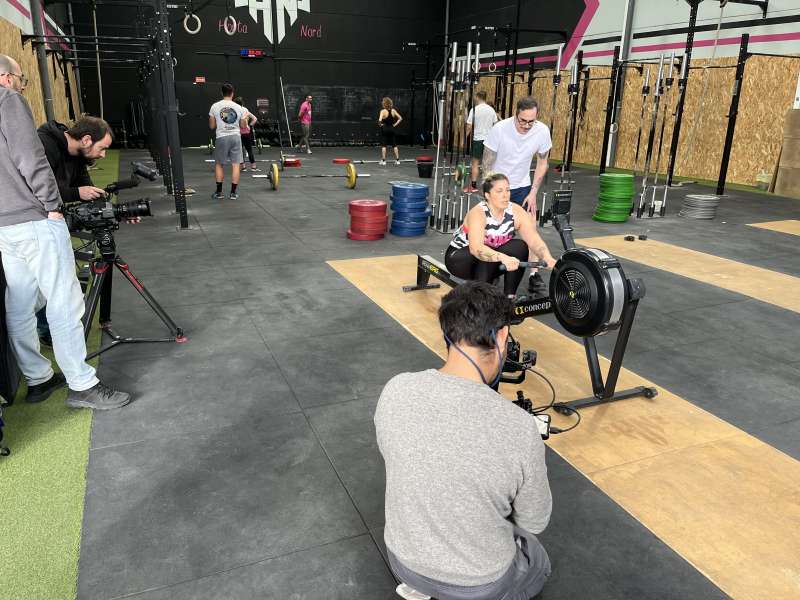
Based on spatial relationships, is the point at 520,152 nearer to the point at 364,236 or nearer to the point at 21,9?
the point at 364,236

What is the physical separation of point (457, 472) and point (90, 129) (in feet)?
9.49

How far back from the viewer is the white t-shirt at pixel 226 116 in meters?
8.67

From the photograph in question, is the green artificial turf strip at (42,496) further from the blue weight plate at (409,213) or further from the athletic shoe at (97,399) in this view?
the blue weight plate at (409,213)

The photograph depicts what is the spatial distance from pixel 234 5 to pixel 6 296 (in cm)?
1775

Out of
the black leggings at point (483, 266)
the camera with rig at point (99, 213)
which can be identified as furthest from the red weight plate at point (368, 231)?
the camera with rig at point (99, 213)

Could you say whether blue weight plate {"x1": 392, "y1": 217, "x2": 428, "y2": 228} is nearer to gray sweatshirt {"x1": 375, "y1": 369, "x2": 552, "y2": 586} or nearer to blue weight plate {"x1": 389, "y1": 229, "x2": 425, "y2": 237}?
blue weight plate {"x1": 389, "y1": 229, "x2": 425, "y2": 237}

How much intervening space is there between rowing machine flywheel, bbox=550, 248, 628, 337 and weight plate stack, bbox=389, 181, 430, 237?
3988 mm

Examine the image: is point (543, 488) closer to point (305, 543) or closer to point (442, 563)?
point (442, 563)

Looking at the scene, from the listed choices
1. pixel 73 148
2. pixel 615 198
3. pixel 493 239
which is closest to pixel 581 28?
pixel 615 198

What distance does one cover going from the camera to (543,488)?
1494mm

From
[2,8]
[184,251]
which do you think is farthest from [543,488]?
[2,8]

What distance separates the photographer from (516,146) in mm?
5172

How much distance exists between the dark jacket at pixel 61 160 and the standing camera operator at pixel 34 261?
26cm

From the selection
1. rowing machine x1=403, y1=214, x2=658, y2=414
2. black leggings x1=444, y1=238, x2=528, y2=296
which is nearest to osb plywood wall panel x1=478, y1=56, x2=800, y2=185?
black leggings x1=444, y1=238, x2=528, y2=296
